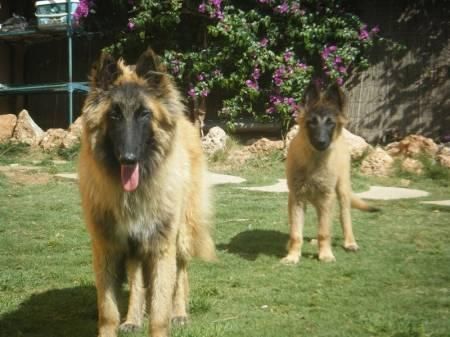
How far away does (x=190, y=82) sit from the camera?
41.3ft

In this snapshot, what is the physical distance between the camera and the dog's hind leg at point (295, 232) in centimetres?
536

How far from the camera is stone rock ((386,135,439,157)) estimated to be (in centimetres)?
1066

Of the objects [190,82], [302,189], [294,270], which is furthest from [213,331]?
[190,82]

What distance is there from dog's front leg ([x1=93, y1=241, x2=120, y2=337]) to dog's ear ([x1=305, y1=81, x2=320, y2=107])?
3337 millimetres

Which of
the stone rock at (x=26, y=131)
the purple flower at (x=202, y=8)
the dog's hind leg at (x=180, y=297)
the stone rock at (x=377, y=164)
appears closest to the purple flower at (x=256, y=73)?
the purple flower at (x=202, y=8)

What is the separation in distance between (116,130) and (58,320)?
1.49m

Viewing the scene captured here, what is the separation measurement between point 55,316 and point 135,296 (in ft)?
2.16

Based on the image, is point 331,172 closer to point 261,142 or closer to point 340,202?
point 340,202

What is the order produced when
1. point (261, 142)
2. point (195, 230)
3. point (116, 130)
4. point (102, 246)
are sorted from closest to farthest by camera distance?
point (116, 130)
point (102, 246)
point (195, 230)
point (261, 142)

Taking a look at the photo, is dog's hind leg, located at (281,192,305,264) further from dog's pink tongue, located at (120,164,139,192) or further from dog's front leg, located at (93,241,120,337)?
dog's pink tongue, located at (120,164,139,192)

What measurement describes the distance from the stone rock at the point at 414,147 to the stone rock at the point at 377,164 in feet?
1.17

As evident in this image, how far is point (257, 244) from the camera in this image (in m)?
5.98

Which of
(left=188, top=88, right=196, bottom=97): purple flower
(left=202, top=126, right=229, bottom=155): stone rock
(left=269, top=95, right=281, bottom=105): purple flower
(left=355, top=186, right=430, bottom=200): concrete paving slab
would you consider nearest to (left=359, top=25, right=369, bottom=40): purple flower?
(left=269, top=95, right=281, bottom=105): purple flower

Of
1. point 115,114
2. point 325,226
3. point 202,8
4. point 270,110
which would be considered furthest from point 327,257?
point 202,8
